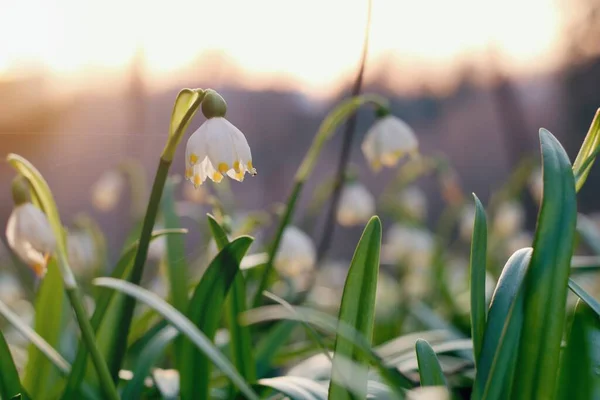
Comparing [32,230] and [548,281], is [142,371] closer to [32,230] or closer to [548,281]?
[32,230]

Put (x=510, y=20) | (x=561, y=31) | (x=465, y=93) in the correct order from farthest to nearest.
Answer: (x=465, y=93) < (x=561, y=31) < (x=510, y=20)

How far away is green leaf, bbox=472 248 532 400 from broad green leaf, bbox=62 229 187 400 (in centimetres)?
54

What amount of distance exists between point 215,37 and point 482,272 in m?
2.20

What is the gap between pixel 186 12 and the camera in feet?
8.86

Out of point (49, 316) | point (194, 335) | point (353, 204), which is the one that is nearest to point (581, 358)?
point (194, 335)

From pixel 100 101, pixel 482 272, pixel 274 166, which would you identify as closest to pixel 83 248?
pixel 482 272

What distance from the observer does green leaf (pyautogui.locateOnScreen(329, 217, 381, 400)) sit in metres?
1.05

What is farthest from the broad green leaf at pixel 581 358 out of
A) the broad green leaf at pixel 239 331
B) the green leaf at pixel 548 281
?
the broad green leaf at pixel 239 331

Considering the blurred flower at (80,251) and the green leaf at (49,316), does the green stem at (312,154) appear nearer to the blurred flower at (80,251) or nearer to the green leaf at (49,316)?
the green leaf at (49,316)

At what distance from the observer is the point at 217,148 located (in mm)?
1111

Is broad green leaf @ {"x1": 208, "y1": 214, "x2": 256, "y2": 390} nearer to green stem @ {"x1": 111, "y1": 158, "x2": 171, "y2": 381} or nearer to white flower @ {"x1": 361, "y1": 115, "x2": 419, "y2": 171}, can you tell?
green stem @ {"x1": 111, "y1": 158, "x2": 171, "y2": 381}

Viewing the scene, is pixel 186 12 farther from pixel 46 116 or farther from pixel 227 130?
pixel 46 116

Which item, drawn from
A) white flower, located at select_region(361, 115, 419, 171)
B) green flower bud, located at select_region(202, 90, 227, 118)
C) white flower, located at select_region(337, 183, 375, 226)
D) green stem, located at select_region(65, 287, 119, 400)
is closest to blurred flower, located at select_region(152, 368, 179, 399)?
green stem, located at select_region(65, 287, 119, 400)

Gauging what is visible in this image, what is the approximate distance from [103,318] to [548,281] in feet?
2.72
